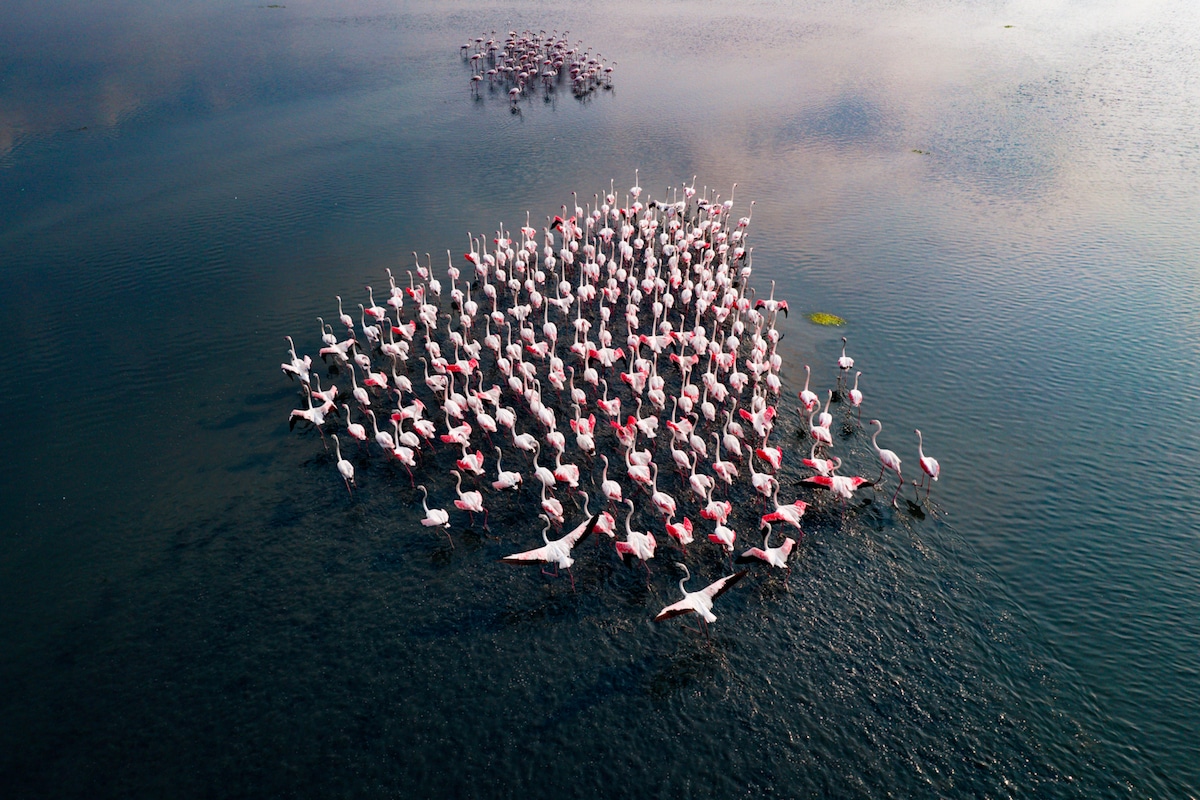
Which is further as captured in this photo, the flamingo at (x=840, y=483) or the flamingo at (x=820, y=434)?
the flamingo at (x=820, y=434)

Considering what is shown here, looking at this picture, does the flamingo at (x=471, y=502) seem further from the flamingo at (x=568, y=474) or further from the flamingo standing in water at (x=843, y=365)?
the flamingo standing in water at (x=843, y=365)

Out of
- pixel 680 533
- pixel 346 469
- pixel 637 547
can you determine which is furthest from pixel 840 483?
pixel 346 469

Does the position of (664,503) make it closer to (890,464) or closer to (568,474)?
(568,474)

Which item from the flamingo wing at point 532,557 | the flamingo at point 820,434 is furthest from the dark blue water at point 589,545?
the flamingo at point 820,434

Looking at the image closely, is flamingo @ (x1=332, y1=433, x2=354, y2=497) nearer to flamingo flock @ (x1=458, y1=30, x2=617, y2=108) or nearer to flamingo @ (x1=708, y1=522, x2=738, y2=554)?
flamingo @ (x1=708, y1=522, x2=738, y2=554)

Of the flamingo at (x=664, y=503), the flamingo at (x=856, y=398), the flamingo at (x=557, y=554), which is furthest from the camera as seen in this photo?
the flamingo at (x=856, y=398)
